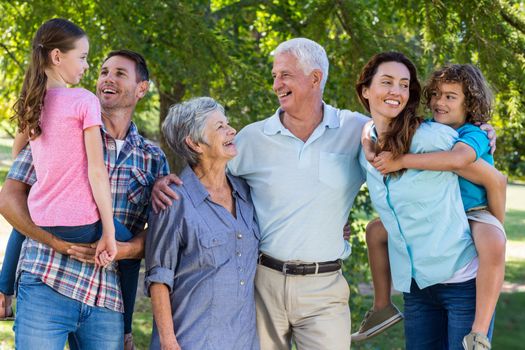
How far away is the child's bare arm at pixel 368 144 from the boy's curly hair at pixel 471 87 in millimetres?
334

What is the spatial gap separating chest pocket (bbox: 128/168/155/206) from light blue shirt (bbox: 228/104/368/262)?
0.43 meters

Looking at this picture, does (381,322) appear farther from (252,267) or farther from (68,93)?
(68,93)

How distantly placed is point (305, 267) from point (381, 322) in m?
0.46

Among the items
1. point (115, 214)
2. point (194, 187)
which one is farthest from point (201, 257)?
point (115, 214)

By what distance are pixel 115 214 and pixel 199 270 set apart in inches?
16.5

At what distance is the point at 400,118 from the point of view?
10.2 feet

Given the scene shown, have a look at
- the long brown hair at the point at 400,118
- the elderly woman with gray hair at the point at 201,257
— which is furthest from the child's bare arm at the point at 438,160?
the elderly woman with gray hair at the point at 201,257

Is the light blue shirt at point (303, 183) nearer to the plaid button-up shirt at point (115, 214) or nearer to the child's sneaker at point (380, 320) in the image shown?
the child's sneaker at point (380, 320)

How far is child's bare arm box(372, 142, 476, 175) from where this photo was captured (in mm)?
2912

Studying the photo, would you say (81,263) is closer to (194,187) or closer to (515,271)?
(194,187)

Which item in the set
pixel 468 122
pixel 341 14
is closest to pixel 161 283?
pixel 468 122

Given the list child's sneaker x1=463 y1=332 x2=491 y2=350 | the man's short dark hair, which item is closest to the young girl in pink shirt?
the man's short dark hair

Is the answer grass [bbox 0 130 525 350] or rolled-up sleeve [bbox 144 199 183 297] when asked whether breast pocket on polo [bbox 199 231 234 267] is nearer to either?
rolled-up sleeve [bbox 144 199 183 297]

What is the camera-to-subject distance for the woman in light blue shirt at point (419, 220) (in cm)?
297
